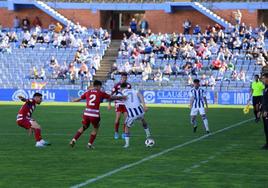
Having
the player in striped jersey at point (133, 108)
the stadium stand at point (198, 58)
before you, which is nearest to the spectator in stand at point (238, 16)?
the stadium stand at point (198, 58)

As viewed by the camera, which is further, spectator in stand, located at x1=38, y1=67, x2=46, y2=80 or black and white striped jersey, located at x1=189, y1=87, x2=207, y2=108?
spectator in stand, located at x1=38, y1=67, x2=46, y2=80

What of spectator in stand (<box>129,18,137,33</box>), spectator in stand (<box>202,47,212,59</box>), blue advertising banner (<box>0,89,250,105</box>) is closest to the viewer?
blue advertising banner (<box>0,89,250,105</box>)

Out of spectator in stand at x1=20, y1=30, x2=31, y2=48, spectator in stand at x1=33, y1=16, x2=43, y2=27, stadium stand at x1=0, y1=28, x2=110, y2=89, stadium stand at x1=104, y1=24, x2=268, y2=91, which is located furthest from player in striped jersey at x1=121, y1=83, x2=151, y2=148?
spectator in stand at x1=33, y1=16, x2=43, y2=27

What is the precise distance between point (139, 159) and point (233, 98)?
31.1 metres

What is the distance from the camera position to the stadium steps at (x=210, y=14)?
58219 millimetres

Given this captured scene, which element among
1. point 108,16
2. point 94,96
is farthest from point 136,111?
point 108,16

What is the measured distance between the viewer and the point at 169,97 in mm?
50438

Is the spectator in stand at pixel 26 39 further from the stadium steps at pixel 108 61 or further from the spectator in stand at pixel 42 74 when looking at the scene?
the stadium steps at pixel 108 61

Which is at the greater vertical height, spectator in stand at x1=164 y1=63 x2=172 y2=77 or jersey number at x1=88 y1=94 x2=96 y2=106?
spectator in stand at x1=164 y1=63 x2=172 y2=77

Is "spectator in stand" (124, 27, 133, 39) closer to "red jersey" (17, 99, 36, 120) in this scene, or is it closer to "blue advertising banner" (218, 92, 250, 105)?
"blue advertising banner" (218, 92, 250, 105)

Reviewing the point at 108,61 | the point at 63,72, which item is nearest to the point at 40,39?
the point at 63,72

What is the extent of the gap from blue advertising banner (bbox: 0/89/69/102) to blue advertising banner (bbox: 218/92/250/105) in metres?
9.43

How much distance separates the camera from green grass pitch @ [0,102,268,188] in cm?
1523

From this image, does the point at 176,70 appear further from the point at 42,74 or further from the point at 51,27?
the point at 51,27
